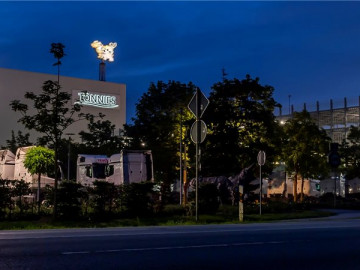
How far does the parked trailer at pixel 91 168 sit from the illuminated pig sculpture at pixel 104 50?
1754 inches

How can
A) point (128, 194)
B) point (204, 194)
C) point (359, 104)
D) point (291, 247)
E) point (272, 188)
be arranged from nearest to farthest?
point (291, 247), point (128, 194), point (204, 194), point (272, 188), point (359, 104)

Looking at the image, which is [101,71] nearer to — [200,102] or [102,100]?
[102,100]

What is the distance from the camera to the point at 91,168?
109 ft

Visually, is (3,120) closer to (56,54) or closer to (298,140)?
(298,140)

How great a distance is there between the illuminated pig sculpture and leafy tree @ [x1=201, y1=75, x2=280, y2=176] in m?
40.9

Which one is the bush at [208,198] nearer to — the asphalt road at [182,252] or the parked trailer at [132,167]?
the parked trailer at [132,167]

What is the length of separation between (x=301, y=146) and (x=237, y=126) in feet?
27.8

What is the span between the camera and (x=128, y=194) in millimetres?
22328

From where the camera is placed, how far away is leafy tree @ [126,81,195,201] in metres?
38.9

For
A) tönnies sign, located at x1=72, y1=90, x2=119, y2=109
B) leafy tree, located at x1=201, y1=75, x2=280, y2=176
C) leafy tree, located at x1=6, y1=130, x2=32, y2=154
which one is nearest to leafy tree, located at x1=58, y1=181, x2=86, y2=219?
leafy tree, located at x1=201, y1=75, x2=280, y2=176

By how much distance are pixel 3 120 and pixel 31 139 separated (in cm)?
384

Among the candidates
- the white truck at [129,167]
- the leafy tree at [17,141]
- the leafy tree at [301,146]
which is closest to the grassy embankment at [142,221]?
the white truck at [129,167]

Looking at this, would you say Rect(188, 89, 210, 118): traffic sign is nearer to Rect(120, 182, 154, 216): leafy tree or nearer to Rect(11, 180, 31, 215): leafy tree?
Rect(120, 182, 154, 216): leafy tree

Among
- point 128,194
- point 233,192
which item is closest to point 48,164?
point 128,194
